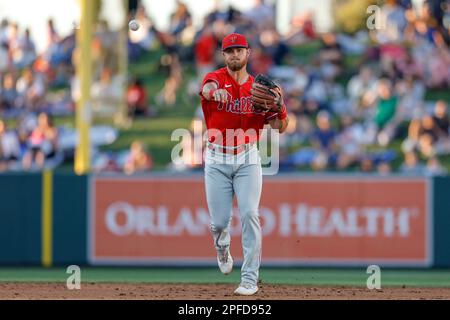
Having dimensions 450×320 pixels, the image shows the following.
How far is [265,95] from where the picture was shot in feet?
31.7

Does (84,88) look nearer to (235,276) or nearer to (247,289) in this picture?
(235,276)

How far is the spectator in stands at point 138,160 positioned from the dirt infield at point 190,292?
18.3 ft

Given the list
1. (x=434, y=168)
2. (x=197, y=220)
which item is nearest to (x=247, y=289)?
(x=197, y=220)

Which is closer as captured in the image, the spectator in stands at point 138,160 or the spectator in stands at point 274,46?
the spectator in stands at point 138,160

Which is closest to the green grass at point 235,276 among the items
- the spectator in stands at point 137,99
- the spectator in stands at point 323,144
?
the spectator in stands at point 323,144

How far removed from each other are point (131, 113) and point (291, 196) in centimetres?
447

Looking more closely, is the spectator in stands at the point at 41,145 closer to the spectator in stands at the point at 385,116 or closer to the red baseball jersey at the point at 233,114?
the spectator in stands at the point at 385,116

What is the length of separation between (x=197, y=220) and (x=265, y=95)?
6218 millimetres

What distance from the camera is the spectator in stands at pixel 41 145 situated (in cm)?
1794

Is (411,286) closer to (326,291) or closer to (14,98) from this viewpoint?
(326,291)

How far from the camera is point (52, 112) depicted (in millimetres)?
19328

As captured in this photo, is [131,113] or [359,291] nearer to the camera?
[359,291]

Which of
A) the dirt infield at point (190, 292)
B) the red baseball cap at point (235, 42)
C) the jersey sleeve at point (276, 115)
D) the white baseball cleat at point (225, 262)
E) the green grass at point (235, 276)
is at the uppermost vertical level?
the red baseball cap at point (235, 42)
